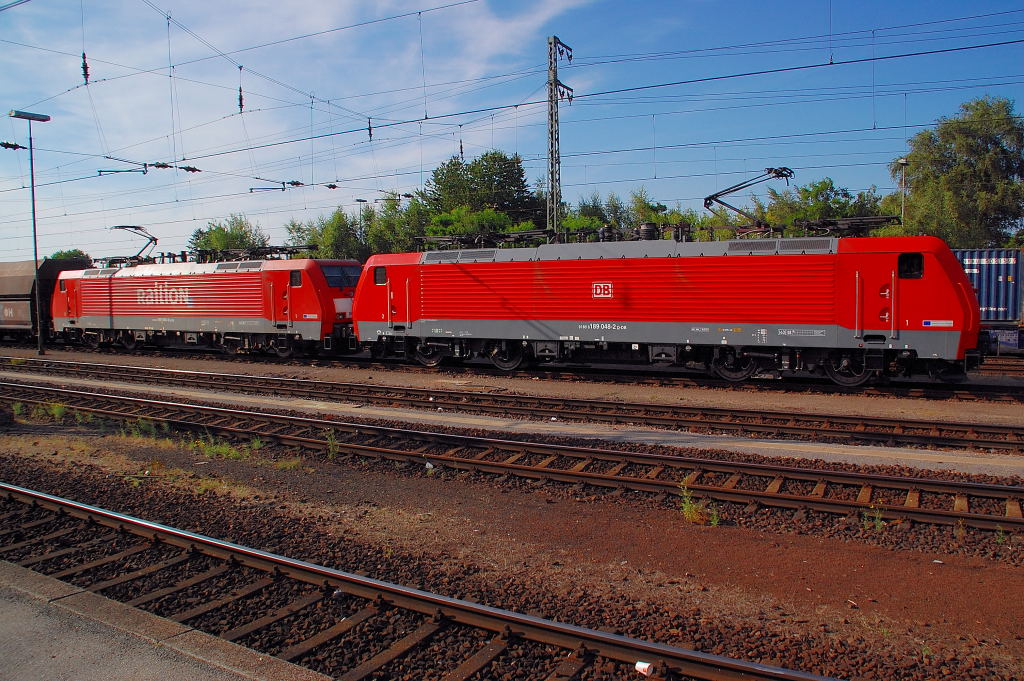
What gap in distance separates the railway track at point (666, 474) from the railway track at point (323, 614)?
144 inches

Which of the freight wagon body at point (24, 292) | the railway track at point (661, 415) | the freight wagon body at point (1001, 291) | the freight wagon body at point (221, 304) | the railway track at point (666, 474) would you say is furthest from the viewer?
the freight wagon body at point (24, 292)

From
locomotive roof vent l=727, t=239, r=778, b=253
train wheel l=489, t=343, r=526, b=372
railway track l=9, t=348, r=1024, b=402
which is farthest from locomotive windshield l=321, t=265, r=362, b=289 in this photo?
locomotive roof vent l=727, t=239, r=778, b=253

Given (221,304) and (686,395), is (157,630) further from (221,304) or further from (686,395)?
(221,304)

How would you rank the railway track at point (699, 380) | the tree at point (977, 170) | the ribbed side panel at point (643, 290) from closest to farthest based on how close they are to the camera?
the railway track at point (699, 380) < the ribbed side panel at point (643, 290) < the tree at point (977, 170)

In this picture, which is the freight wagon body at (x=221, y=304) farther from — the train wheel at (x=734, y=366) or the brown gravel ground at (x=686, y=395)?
the train wheel at (x=734, y=366)

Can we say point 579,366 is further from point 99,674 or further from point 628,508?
point 99,674

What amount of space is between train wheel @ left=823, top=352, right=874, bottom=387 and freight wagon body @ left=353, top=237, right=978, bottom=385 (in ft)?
0.11

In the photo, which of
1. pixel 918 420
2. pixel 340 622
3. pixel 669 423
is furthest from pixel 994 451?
pixel 340 622

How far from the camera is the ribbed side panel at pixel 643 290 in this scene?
51.8 feet

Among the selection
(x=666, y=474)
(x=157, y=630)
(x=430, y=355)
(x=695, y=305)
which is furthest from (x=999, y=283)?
(x=157, y=630)

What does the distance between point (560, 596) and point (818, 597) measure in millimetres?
2079

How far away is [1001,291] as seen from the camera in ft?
74.0

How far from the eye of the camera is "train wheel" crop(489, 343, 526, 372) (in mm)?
19953

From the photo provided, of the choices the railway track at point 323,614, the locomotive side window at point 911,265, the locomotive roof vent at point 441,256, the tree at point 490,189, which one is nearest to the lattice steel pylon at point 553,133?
the locomotive roof vent at point 441,256
